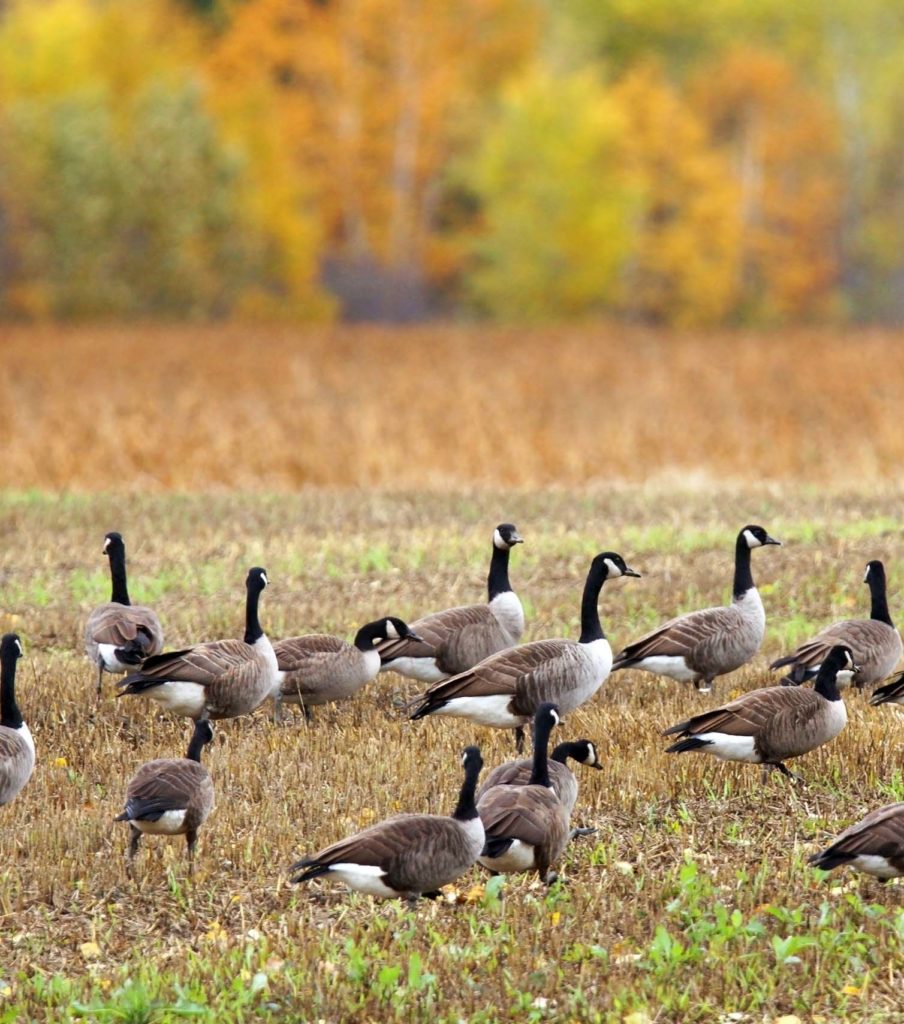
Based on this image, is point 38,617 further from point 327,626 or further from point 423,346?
point 423,346

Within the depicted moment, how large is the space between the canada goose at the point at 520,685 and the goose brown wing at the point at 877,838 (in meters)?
2.82

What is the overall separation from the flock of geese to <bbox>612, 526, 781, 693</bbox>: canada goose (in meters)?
0.01

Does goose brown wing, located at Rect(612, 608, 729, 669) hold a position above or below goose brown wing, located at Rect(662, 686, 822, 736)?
above

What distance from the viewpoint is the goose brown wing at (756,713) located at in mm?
9000

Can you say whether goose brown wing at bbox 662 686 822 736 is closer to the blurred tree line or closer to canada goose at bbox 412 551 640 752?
canada goose at bbox 412 551 640 752

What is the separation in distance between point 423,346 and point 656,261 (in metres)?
31.0

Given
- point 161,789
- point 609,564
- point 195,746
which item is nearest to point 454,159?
point 609,564

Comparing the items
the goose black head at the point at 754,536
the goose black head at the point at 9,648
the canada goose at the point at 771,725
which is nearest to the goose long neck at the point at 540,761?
the canada goose at the point at 771,725

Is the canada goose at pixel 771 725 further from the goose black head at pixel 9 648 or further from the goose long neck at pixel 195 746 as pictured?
the goose black head at pixel 9 648

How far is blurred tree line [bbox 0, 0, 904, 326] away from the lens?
217 feet

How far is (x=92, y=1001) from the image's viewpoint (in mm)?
6723

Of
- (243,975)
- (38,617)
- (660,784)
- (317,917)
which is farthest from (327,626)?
(243,975)

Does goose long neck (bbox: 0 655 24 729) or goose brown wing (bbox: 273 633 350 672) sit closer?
goose long neck (bbox: 0 655 24 729)

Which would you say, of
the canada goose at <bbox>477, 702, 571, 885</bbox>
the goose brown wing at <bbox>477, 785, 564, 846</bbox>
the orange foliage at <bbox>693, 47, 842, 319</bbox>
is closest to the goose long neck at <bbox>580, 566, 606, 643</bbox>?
the canada goose at <bbox>477, 702, 571, 885</bbox>
